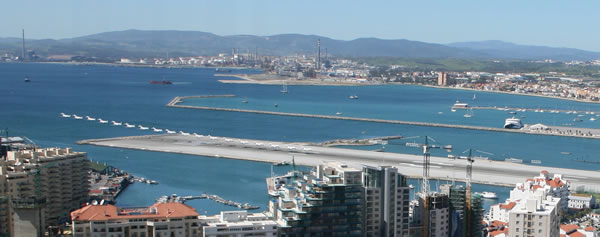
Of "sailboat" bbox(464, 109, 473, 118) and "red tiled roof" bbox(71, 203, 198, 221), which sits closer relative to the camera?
"red tiled roof" bbox(71, 203, 198, 221)

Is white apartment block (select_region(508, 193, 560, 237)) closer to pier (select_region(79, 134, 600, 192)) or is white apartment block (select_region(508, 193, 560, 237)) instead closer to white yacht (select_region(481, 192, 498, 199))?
white yacht (select_region(481, 192, 498, 199))

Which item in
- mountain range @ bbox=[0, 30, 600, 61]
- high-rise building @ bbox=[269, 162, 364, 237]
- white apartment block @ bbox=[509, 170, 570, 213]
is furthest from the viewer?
mountain range @ bbox=[0, 30, 600, 61]

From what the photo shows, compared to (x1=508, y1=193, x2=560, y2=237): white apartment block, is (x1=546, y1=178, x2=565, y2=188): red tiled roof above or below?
below

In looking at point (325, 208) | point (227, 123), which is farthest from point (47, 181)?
point (227, 123)

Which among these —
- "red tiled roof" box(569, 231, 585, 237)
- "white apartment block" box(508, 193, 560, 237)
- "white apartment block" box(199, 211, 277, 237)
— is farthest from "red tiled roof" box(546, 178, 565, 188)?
"white apartment block" box(199, 211, 277, 237)

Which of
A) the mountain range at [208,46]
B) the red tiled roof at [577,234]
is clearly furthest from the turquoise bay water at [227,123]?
the mountain range at [208,46]

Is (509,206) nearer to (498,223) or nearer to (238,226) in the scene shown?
(498,223)

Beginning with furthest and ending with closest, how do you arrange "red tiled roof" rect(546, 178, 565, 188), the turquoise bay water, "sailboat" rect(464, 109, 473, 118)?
"sailboat" rect(464, 109, 473, 118)
the turquoise bay water
"red tiled roof" rect(546, 178, 565, 188)
